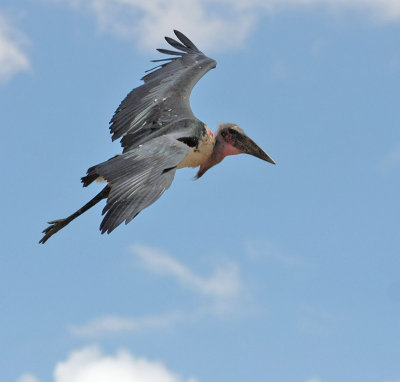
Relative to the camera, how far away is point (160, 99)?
17391 millimetres

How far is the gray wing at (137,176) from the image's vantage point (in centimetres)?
1169

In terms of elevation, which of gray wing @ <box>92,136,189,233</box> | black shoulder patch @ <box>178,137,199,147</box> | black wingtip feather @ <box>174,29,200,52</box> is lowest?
gray wing @ <box>92,136,189,233</box>

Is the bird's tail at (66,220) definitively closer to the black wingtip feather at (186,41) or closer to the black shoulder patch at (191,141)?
the black shoulder patch at (191,141)

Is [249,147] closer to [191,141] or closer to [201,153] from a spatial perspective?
[201,153]

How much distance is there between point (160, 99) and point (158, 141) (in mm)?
3381

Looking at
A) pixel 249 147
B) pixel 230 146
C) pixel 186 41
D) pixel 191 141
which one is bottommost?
pixel 191 141

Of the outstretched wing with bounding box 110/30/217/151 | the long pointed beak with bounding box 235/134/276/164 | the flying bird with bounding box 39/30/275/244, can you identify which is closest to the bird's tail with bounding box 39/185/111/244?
the flying bird with bounding box 39/30/275/244

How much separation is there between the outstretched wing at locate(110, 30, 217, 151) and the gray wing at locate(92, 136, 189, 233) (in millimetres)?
2114

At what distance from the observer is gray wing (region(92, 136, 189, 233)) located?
11688mm

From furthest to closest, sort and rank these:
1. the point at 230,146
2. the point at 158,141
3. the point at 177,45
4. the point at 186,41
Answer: the point at 186,41
the point at 177,45
the point at 230,146
the point at 158,141

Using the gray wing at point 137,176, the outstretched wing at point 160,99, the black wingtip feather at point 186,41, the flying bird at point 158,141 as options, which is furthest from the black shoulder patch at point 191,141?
the black wingtip feather at point 186,41

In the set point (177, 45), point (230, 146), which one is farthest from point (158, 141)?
point (177, 45)

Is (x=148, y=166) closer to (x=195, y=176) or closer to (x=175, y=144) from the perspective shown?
(x=175, y=144)

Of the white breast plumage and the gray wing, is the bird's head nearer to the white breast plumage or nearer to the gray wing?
the white breast plumage
